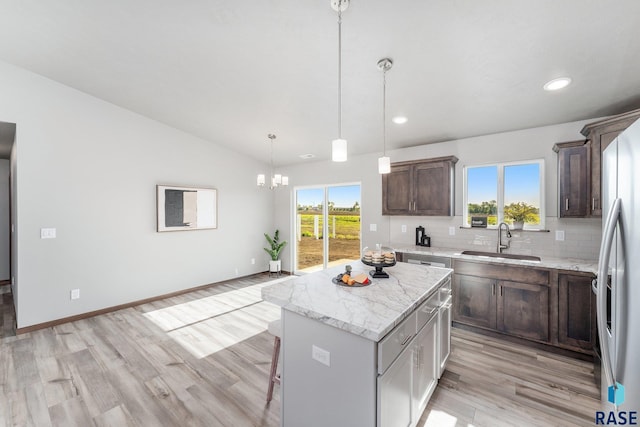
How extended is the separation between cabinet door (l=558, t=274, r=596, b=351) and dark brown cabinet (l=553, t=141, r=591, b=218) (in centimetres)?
70

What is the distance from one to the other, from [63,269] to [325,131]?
13.1 ft

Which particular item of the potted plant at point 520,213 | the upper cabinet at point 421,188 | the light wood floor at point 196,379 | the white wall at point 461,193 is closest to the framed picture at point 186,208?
the light wood floor at point 196,379

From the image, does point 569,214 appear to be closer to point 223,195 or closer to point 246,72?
point 246,72

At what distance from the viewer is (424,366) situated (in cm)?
186

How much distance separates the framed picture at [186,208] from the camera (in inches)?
173

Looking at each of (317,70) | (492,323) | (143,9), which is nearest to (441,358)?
(492,323)

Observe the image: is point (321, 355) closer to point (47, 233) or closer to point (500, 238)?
point (500, 238)

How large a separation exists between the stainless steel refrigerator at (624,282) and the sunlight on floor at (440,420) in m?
0.90

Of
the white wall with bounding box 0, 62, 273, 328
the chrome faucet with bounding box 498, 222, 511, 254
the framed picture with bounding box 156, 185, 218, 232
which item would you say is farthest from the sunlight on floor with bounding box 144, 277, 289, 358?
the chrome faucet with bounding box 498, 222, 511, 254

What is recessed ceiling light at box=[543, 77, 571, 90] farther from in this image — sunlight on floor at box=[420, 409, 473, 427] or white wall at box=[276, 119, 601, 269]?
sunlight on floor at box=[420, 409, 473, 427]

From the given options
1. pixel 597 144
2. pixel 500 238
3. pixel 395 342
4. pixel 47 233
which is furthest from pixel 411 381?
pixel 47 233

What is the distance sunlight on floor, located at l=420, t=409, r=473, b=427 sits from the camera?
1872 millimetres

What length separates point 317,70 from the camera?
8.52 feet

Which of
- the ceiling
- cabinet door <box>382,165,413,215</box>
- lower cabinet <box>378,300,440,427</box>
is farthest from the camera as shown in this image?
cabinet door <box>382,165,413,215</box>
